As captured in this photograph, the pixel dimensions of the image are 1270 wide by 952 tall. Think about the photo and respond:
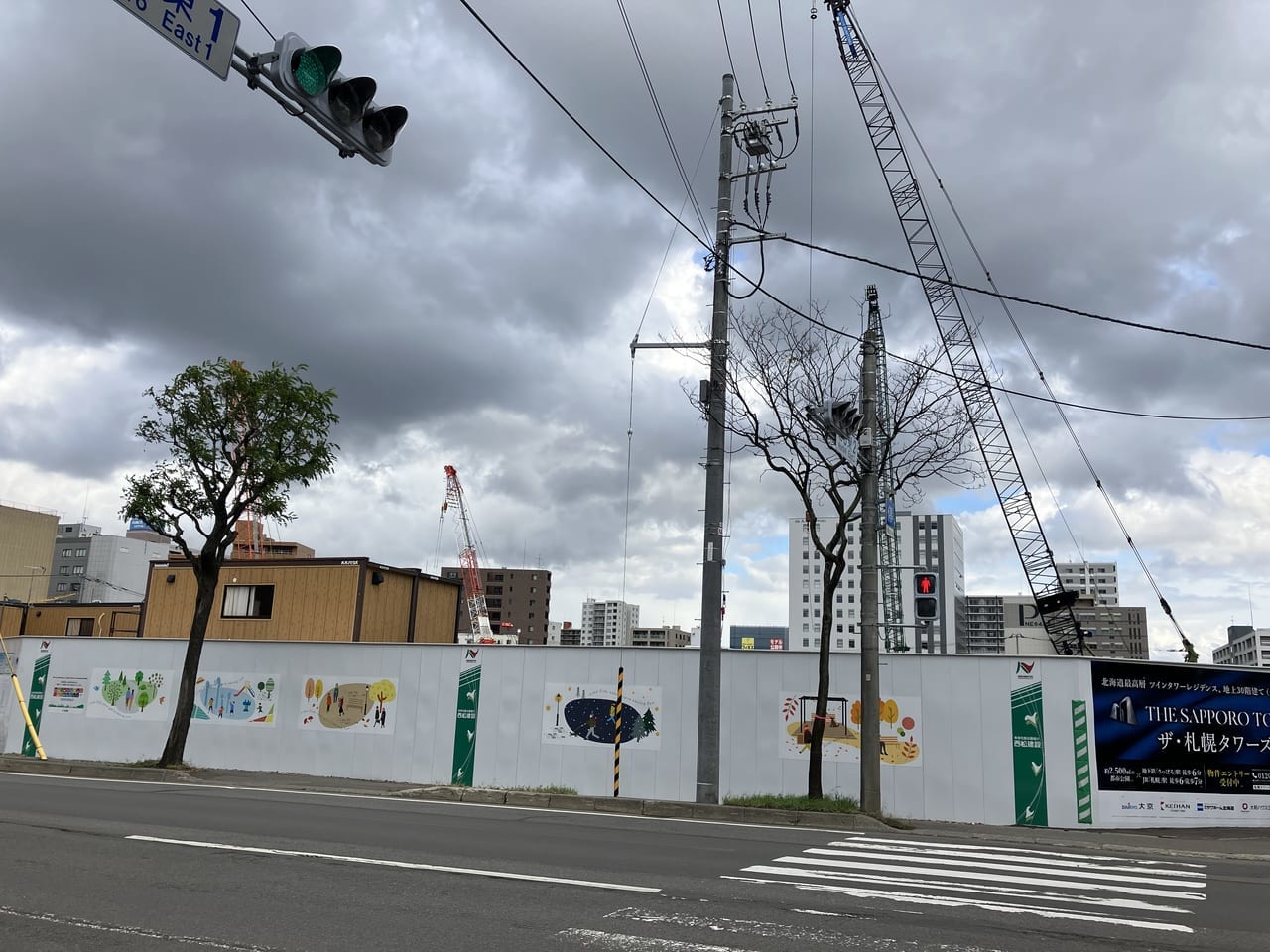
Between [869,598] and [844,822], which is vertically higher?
[869,598]

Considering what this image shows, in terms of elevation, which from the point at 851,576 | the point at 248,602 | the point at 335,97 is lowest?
the point at 248,602

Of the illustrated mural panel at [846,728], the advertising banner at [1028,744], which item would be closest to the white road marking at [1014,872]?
the advertising banner at [1028,744]

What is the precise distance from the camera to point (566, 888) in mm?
9125

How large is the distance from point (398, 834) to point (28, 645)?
20.9 meters

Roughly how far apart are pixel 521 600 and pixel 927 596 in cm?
16355

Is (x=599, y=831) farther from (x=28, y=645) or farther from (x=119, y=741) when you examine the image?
(x=28, y=645)

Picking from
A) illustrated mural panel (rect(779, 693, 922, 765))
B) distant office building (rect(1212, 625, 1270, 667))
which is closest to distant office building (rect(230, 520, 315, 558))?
illustrated mural panel (rect(779, 693, 922, 765))

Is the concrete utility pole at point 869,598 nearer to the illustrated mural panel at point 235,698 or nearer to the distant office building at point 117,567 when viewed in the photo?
the illustrated mural panel at point 235,698

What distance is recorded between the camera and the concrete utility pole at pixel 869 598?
54.6 ft

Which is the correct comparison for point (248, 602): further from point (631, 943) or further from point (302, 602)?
point (631, 943)

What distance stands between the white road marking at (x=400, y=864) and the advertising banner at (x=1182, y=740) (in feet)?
40.6

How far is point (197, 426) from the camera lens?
75.8 ft

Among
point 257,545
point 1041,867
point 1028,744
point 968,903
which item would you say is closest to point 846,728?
point 1028,744

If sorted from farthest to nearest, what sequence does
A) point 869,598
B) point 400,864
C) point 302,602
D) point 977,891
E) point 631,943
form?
point 302,602
point 869,598
point 400,864
point 977,891
point 631,943
